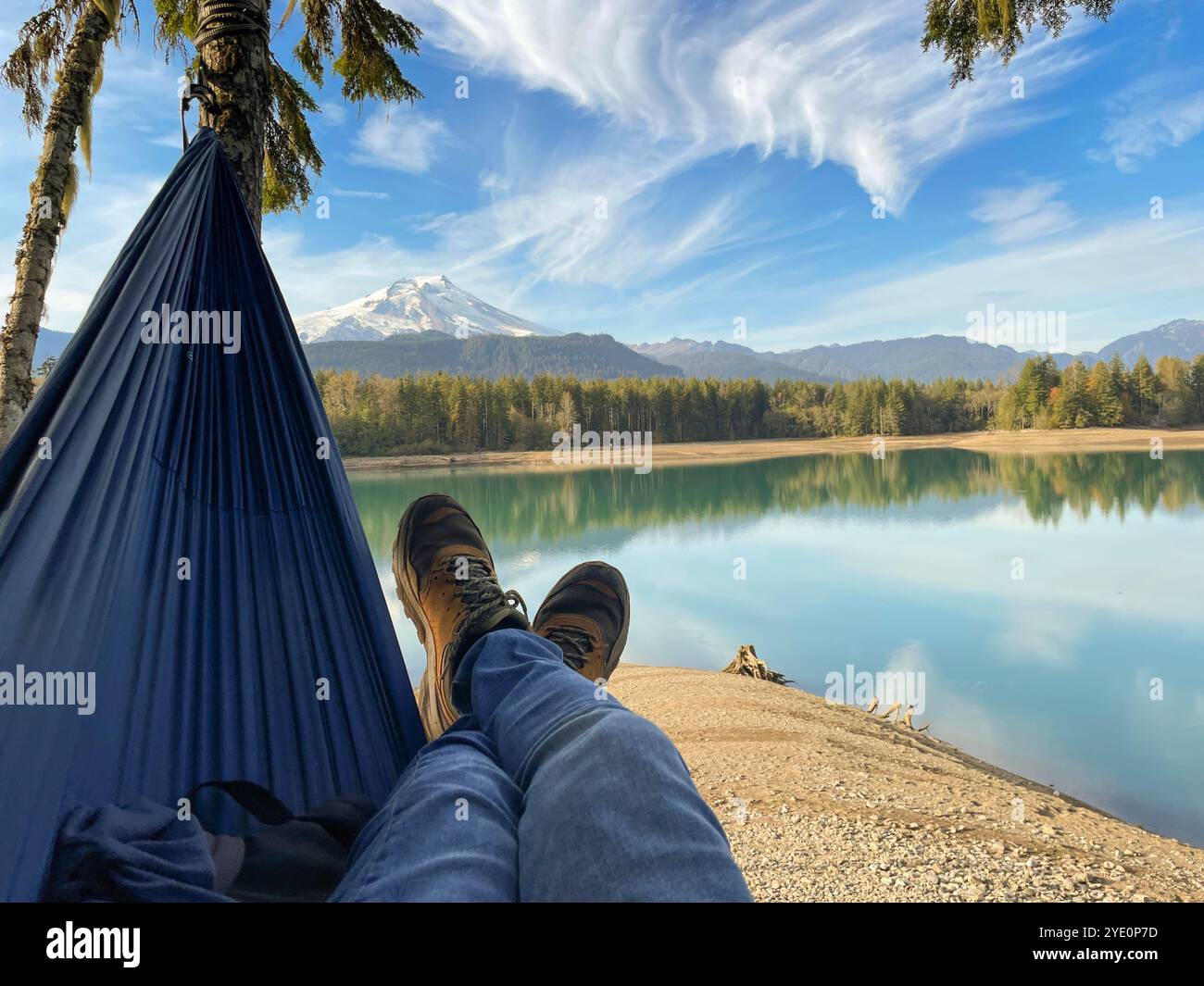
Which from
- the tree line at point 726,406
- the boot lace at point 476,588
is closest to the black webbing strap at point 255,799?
the boot lace at point 476,588

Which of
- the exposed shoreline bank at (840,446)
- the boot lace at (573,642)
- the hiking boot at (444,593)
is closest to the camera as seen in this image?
the hiking boot at (444,593)

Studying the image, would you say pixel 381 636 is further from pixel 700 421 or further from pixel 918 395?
pixel 918 395

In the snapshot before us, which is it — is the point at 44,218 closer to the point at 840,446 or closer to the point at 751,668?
the point at 751,668

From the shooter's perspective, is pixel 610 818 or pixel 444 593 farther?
pixel 444 593

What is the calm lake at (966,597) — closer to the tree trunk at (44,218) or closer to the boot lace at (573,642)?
the boot lace at (573,642)

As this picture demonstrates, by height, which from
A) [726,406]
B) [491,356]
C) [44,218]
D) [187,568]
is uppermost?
[491,356]

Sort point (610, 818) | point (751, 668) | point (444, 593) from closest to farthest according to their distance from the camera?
point (610, 818) → point (444, 593) → point (751, 668)

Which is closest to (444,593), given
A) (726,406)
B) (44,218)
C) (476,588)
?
(476,588)
